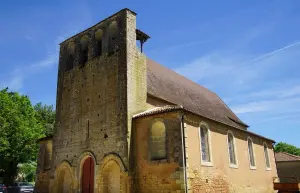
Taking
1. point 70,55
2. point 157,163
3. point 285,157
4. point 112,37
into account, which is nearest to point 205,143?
point 157,163

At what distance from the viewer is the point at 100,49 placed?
1839 cm

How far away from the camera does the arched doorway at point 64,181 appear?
1758 centimetres

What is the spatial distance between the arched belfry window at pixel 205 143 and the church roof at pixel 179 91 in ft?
5.43

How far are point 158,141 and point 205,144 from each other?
276 centimetres

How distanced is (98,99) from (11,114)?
14747 mm

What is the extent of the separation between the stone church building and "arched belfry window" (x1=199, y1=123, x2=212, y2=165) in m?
0.05

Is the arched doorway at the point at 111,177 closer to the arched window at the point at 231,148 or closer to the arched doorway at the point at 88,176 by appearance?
the arched doorway at the point at 88,176

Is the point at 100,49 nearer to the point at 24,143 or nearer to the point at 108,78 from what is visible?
the point at 108,78

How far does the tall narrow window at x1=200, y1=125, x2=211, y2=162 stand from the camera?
15055 mm

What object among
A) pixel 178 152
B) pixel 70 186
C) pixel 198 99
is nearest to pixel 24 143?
pixel 70 186

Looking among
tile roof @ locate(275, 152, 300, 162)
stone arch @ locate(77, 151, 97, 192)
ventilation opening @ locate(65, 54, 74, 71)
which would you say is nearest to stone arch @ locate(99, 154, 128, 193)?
stone arch @ locate(77, 151, 97, 192)

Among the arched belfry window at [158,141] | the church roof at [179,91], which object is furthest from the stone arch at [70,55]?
the arched belfry window at [158,141]

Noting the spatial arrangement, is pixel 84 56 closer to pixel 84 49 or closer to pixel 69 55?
pixel 84 49

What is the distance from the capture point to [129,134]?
14.8m
